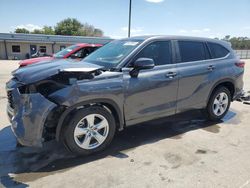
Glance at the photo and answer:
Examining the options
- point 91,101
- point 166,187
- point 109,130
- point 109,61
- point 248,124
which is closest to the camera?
point 166,187

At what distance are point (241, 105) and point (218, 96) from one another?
215 cm

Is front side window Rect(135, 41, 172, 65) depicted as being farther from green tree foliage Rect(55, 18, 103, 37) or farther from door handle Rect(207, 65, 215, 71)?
green tree foliage Rect(55, 18, 103, 37)

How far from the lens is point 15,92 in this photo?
3213mm

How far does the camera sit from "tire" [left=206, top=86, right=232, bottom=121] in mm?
5000

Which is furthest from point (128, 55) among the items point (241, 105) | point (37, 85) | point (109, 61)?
point (241, 105)

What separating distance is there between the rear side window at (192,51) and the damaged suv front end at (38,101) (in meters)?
1.97

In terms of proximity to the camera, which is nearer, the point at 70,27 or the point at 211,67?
the point at 211,67

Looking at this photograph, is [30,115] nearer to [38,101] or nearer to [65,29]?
[38,101]

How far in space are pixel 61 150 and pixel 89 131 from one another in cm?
66

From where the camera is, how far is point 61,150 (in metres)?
3.76

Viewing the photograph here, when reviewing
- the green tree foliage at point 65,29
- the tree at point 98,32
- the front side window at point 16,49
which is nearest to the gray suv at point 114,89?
the front side window at point 16,49

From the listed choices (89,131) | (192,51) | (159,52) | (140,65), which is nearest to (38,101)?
(89,131)

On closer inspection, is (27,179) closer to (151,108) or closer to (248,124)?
(151,108)

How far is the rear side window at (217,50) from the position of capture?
4.93 m
